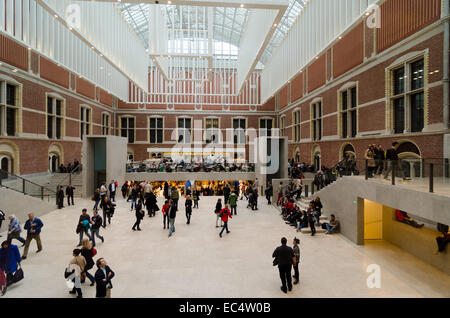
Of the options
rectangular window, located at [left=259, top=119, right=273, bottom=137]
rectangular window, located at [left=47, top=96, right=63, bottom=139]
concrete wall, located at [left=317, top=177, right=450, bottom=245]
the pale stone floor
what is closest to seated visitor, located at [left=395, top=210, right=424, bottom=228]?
the pale stone floor

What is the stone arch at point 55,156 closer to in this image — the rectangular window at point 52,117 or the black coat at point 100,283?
the rectangular window at point 52,117

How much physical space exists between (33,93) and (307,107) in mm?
22942

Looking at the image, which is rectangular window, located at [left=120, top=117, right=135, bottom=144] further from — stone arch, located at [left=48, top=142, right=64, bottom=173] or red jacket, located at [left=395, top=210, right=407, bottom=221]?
red jacket, located at [left=395, top=210, right=407, bottom=221]

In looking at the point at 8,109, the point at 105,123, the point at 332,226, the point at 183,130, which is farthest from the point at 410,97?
the point at 105,123

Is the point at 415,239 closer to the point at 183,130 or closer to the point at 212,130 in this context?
the point at 212,130

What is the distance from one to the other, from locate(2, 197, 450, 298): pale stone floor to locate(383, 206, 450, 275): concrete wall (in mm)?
312

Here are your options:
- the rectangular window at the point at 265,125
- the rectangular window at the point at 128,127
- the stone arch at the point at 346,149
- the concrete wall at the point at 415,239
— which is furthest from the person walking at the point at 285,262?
the rectangular window at the point at 128,127

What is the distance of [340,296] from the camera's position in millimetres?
5984

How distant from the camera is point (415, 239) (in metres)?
9.12

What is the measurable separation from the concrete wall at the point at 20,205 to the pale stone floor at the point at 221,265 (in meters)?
2.25

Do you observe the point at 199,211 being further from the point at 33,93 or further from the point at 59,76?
the point at 59,76

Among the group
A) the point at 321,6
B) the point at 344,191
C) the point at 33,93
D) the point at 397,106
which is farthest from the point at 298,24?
the point at 33,93

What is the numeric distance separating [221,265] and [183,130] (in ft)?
93.6

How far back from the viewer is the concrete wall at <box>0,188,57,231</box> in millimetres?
11750
